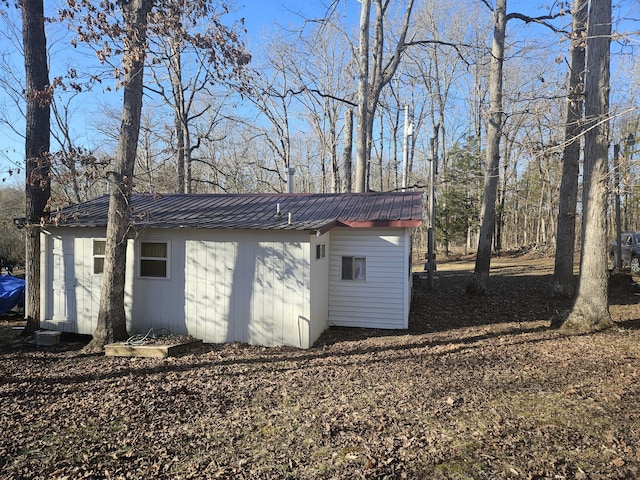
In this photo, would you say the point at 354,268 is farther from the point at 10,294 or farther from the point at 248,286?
the point at 10,294

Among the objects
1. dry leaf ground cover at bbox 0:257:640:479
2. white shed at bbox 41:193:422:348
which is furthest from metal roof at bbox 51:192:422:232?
dry leaf ground cover at bbox 0:257:640:479

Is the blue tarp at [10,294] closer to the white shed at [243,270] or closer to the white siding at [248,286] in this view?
the white shed at [243,270]

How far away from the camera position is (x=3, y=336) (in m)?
9.04

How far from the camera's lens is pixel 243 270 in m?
8.13

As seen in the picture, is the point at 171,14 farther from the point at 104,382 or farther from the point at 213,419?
the point at 213,419

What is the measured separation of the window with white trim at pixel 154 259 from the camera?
338 inches

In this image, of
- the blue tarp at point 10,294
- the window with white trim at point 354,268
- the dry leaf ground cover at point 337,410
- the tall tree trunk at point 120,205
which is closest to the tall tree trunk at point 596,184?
the dry leaf ground cover at point 337,410

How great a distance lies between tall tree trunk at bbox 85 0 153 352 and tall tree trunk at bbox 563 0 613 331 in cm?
788

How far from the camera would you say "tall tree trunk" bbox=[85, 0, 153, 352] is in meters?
7.52

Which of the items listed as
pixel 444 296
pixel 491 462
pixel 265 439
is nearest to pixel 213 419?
pixel 265 439

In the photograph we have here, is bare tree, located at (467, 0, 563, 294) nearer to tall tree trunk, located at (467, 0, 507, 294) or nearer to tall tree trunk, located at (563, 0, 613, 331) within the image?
tall tree trunk, located at (467, 0, 507, 294)

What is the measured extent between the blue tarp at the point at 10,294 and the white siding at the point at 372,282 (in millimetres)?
7938

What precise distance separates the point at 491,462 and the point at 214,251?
19.8ft

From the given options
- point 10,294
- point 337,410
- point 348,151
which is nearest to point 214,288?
point 337,410
